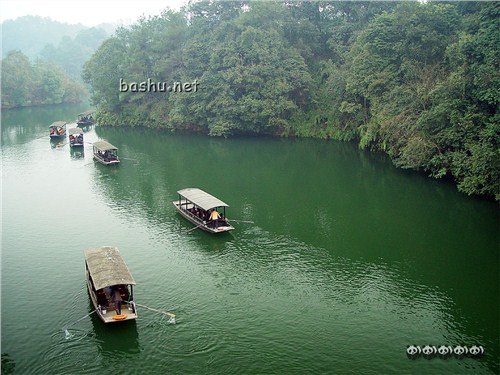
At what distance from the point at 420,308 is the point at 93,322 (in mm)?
12921

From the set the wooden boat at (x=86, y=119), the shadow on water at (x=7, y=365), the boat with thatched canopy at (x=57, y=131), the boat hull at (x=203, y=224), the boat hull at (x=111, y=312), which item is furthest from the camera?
the wooden boat at (x=86, y=119)

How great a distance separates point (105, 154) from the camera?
44.2m

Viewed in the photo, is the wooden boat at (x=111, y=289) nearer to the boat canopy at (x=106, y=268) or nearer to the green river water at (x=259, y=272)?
the boat canopy at (x=106, y=268)

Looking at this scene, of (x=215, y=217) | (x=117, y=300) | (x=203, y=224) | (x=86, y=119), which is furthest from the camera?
(x=86, y=119)

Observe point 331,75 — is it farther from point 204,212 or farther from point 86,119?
point 86,119

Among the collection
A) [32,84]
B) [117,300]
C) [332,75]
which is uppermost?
[332,75]

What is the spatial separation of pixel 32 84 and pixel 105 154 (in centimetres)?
6005

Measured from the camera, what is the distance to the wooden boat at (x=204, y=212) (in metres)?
26.8

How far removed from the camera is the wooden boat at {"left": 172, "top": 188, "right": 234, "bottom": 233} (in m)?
26.8

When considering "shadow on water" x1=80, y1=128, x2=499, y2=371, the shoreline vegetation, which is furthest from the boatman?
the shoreline vegetation

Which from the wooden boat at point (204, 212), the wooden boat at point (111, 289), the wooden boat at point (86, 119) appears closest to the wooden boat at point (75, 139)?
the wooden boat at point (86, 119)

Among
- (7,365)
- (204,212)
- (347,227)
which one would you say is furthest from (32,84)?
(7,365)

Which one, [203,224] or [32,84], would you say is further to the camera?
[32,84]

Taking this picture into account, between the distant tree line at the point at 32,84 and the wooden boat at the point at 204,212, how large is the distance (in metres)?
71.5
